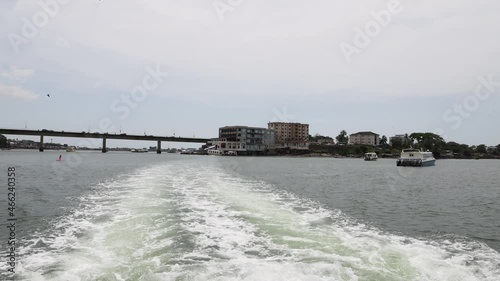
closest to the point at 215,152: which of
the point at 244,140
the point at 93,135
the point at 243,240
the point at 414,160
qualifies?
the point at 244,140

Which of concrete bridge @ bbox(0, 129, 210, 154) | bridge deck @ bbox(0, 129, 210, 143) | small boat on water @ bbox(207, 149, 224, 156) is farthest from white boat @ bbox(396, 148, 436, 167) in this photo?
bridge deck @ bbox(0, 129, 210, 143)

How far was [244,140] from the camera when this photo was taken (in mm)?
160125

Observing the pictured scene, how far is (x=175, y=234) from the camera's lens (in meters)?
10.8

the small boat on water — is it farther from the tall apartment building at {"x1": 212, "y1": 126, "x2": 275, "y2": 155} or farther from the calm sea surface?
the calm sea surface

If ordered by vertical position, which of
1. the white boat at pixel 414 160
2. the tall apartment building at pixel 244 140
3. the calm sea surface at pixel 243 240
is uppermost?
the tall apartment building at pixel 244 140

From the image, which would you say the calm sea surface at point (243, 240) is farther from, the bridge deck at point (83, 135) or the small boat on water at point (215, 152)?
the bridge deck at point (83, 135)

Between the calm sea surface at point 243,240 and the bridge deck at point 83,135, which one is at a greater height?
the bridge deck at point 83,135

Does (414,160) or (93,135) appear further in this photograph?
(93,135)

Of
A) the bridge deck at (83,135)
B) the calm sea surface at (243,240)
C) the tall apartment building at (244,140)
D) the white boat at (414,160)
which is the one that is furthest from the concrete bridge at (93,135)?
the calm sea surface at (243,240)

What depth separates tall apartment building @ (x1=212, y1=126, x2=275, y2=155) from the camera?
15688 cm

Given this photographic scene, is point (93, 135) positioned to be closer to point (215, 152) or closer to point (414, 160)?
point (215, 152)

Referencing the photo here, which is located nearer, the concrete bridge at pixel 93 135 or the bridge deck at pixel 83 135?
the bridge deck at pixel 83 135

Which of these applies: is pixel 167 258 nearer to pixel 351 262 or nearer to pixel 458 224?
pixel 351 262

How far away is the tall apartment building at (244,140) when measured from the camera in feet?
515
